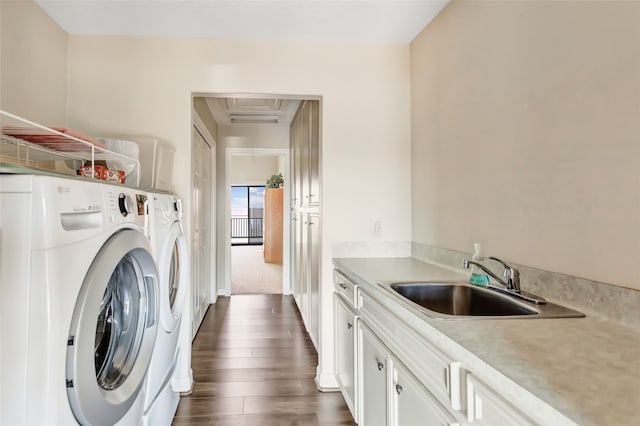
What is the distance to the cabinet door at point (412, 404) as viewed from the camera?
1039mm

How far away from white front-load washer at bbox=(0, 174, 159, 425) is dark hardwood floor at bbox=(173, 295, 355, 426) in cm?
109

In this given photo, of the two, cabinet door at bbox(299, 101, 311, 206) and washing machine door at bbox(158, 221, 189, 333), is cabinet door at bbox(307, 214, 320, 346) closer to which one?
cabinet door at bbox(299, 101, 311, 206)

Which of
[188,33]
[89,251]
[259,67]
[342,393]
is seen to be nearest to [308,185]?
[259,67]

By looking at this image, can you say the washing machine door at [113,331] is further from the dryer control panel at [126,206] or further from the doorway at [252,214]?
the doorway at [252,214]

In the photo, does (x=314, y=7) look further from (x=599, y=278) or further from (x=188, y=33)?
(x=599, y=278)

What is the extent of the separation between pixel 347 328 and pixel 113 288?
1.31m

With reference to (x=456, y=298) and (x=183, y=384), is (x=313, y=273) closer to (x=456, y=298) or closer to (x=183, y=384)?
(x=183, y=384)

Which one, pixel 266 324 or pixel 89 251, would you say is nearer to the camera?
pixel 89 251

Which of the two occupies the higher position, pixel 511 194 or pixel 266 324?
pixel 511 194

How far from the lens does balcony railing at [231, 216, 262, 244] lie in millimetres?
12812

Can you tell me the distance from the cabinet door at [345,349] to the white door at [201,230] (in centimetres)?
147

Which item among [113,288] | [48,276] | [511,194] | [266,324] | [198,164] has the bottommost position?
[266,324]

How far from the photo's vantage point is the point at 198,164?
3752mm

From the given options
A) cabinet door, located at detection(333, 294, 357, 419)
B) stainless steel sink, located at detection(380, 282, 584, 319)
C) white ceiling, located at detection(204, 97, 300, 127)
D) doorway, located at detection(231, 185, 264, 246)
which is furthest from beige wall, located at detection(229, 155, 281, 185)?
stainless steel sink, located at detection(380, 282, 584, 319)
